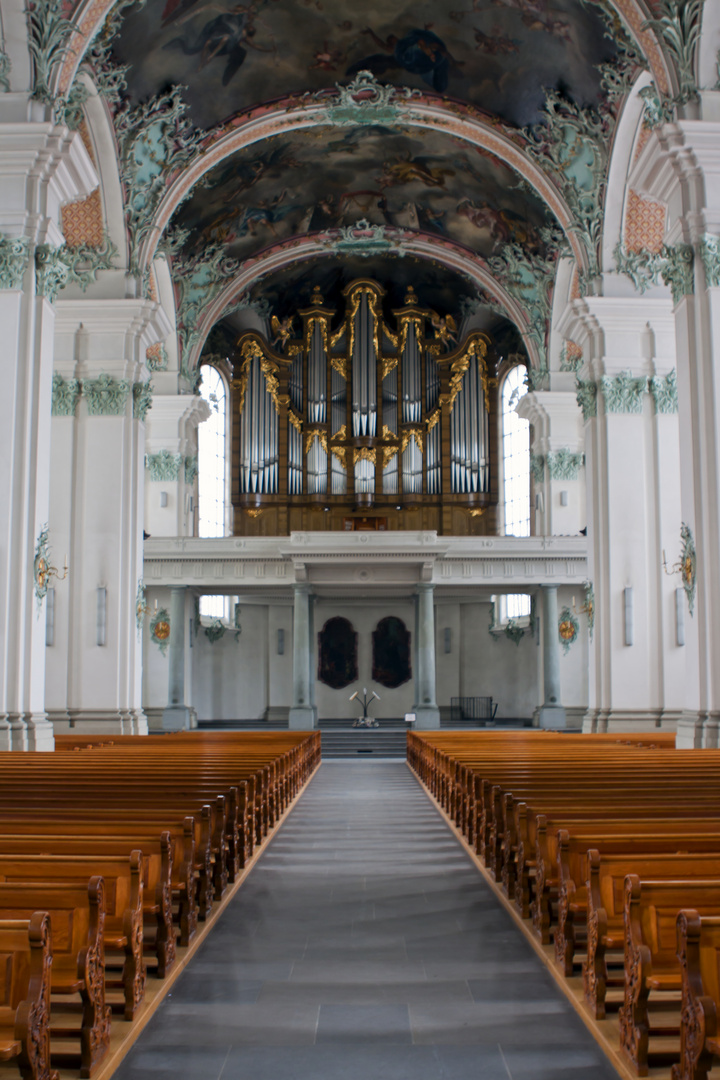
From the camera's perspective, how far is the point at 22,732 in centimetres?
1066

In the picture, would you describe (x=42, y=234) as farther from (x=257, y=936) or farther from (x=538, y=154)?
(x=538, y=154)

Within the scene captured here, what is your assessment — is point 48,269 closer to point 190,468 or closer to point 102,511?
point 102,511

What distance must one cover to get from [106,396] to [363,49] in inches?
284

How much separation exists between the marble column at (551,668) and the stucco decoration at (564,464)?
2822 mm

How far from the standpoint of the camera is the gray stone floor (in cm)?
371

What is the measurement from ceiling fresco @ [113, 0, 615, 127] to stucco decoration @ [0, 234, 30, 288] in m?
5.09

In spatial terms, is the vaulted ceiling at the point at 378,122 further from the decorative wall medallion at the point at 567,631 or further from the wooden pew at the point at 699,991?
the wooden pew at the point at 699,991

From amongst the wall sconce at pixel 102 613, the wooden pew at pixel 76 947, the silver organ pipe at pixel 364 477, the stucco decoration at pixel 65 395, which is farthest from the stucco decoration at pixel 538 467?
the wooden pew at pixel 76 947

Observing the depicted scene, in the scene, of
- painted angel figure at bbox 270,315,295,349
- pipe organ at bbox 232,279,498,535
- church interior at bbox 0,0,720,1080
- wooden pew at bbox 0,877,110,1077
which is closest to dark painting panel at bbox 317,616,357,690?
church interior at bbox 0,0,720,1080

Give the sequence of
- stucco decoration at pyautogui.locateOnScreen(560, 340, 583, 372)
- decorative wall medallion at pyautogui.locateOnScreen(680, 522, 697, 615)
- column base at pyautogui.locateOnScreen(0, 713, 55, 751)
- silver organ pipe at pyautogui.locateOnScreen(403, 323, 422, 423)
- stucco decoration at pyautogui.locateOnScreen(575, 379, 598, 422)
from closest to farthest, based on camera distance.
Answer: column base at pyautogui.locateOnScreen(0, 713, 55, 751) < decorative wall medallion at pyautogui.locateOnScreen(680, 522, 697, 615) < stucco decoration at pyautogui.locateOnScreen(575, 379, 598, 422) < stucco decoration at pyautogui.locateOnScreen(560, 340, 583, 372) < silver organ pipe at pyautogui.locateOnScreen(403, 323, 422, 423)

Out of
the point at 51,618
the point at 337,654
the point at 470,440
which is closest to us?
the point at 51,618

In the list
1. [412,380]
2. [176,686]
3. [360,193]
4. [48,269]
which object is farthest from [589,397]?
[412,380]

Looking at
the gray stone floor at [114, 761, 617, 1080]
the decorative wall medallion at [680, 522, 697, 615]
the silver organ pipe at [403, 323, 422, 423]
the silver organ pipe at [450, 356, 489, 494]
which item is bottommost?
the gray stone floor at [114, 761, 617, 1080]

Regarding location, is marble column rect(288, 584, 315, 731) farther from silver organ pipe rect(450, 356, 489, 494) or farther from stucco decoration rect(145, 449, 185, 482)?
silver organ pipe rect(450, 356, 489, 494)
